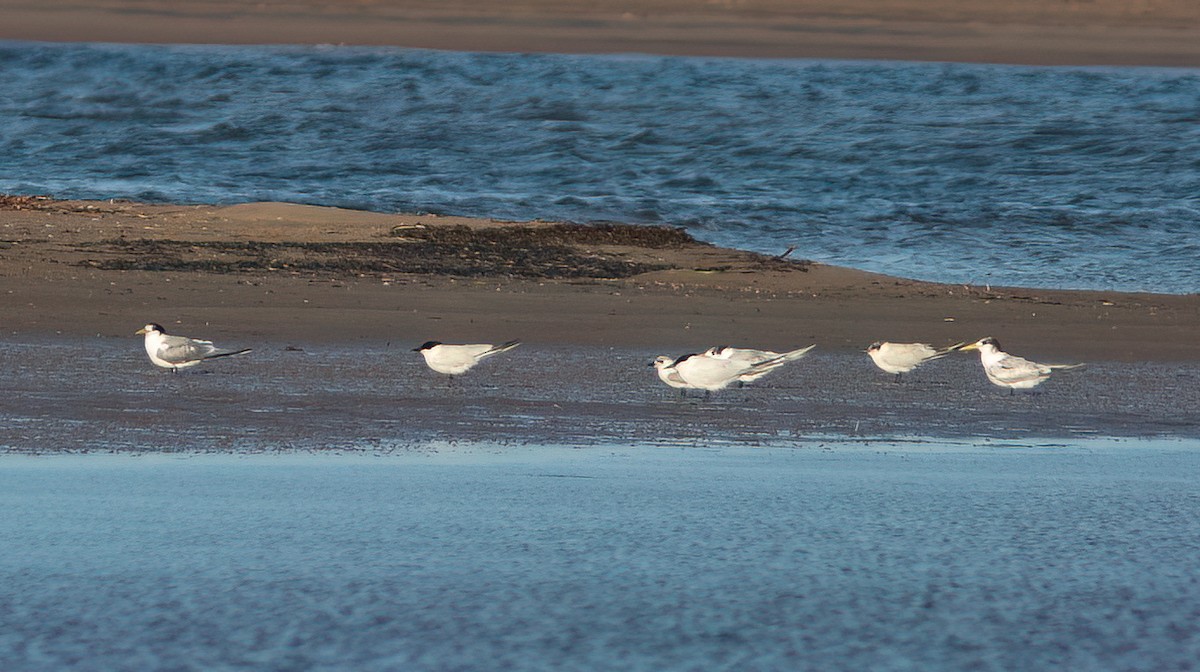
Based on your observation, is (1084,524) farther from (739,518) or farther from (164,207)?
(164,207)

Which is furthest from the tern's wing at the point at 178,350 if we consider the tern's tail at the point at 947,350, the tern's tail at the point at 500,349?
the tern's tail at the point at 947,350

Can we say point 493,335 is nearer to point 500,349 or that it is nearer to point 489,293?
point 500,349

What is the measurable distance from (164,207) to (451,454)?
1218cm

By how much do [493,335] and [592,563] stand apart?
6236 millimetres

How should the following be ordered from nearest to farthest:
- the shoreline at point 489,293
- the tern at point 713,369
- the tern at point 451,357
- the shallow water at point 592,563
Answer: the shallow water at point 592,563 < the tern at point 713,369 < the tern at point 451,357 < the shoreline at point 489,293

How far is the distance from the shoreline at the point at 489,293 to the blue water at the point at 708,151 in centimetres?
215

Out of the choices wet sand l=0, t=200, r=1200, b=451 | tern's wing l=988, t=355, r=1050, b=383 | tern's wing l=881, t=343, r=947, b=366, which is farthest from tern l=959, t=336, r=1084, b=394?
tern's wing l=881, t=343, r=947, b=366

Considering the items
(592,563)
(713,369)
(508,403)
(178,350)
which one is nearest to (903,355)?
(713,369)

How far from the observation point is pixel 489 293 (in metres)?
12.1

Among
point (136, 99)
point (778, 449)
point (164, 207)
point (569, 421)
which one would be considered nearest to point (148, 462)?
point (569, 421)

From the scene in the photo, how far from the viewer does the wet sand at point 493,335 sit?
6.84 metres

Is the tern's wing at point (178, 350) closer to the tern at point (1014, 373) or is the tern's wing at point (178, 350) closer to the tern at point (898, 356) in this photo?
the tern at point (898, 356)

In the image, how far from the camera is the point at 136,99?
1255 inches

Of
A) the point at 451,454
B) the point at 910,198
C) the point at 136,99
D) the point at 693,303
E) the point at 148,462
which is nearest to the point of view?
the point at 148,462
